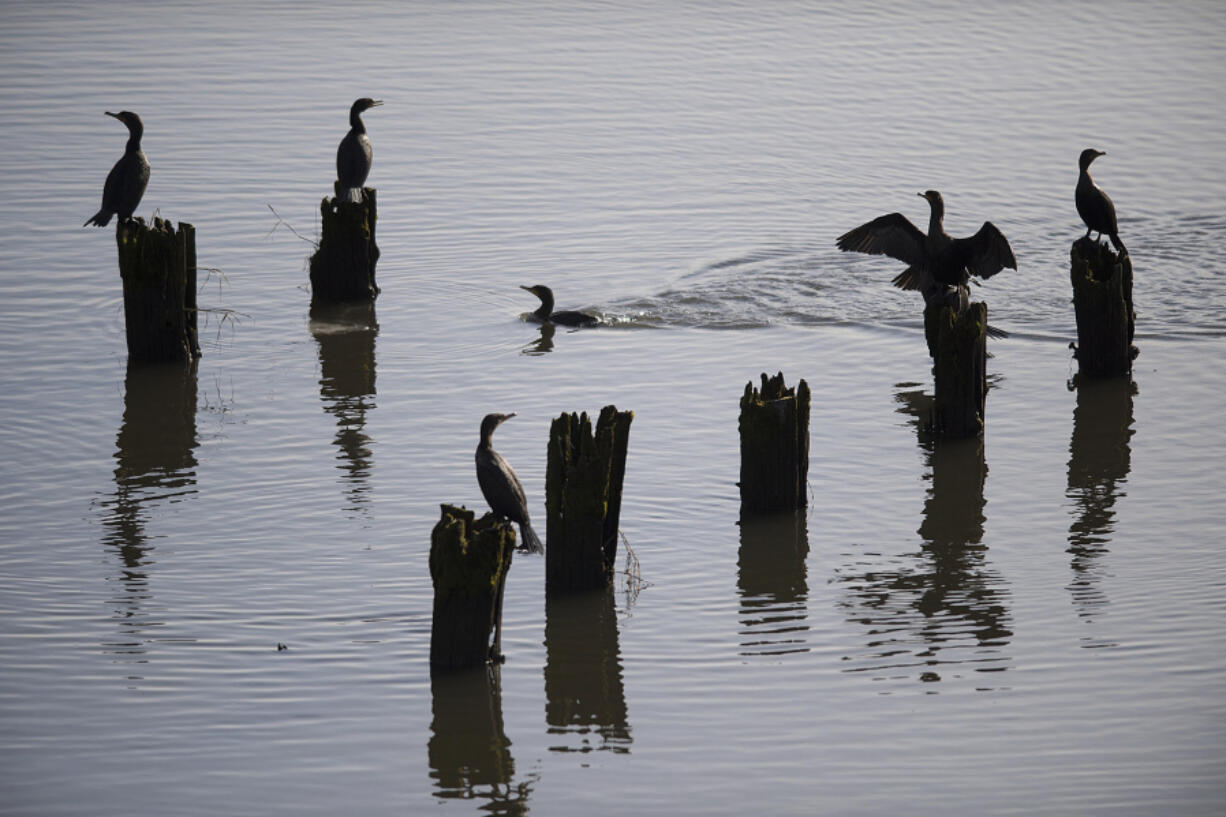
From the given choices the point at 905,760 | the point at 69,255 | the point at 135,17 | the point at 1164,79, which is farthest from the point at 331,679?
the point at 135,17

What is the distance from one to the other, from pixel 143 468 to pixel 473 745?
4.38m

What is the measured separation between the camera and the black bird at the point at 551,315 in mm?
13336

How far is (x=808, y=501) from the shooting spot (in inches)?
377

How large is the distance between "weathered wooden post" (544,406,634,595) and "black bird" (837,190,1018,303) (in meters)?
4.08

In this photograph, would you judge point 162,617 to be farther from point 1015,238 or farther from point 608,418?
point 1015,238

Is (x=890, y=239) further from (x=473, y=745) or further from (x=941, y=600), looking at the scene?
(x=473, y=745)

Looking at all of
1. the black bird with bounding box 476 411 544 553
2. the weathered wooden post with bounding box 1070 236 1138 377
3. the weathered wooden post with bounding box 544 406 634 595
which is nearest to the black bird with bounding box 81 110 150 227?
the black bird with bounding box 476 411 544 553

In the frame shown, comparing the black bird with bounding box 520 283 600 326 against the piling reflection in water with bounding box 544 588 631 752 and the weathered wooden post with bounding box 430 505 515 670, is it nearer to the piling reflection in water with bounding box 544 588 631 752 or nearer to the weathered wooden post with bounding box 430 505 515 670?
the piling reflection in water with bounding box 544 588 631 752

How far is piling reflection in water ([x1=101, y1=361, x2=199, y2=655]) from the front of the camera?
801 centimetres

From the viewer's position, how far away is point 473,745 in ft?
22.0

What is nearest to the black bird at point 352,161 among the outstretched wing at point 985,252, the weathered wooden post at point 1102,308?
the outstretched wing at point 985,252

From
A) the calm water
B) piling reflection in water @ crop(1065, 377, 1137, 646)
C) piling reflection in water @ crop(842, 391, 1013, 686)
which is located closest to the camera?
the calm water

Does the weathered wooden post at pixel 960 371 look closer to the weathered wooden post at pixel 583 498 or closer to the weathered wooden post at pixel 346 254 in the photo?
the weathered wooden post at pixel 583 498

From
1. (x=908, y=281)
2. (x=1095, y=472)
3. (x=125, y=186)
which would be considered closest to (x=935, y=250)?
(x=908, y=281)
